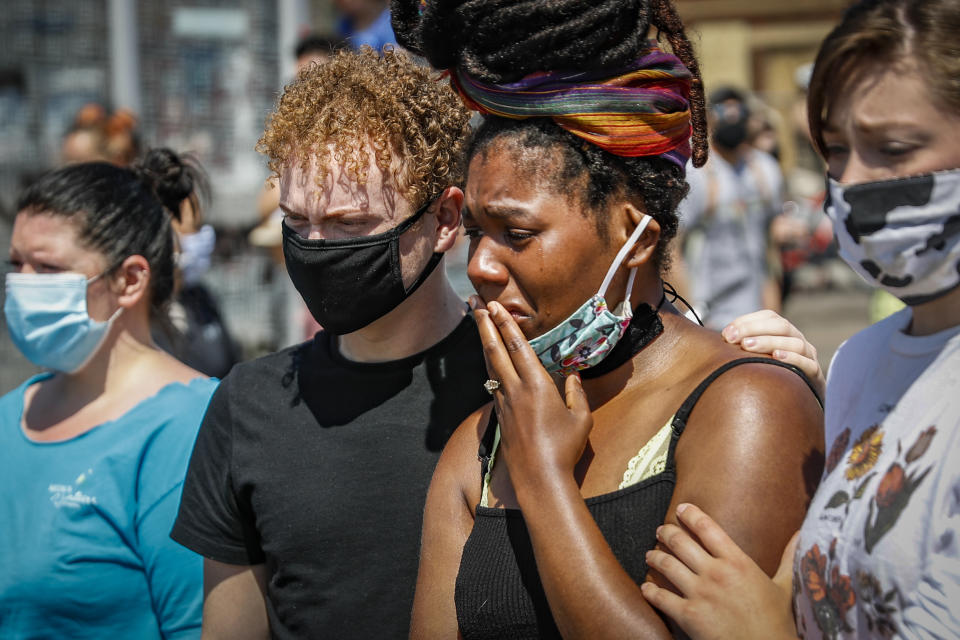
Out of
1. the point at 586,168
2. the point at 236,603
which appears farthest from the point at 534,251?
the point at 236,603

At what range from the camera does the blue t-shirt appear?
313 cm

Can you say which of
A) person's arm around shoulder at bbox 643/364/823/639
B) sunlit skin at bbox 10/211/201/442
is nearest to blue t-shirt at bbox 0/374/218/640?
sunlit skin at bbox 10/211/201/442

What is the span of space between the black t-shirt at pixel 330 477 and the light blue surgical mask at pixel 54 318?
2.71ft

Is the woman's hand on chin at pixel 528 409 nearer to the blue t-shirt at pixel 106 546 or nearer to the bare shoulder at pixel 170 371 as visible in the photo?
the blue t-shirt at pixel 106 546

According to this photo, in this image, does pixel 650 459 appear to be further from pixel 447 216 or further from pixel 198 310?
pixel 198 310

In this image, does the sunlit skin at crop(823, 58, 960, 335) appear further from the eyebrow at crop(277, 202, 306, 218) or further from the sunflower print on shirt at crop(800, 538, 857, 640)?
the eyebrow at crop(277, 202, 306, 218)

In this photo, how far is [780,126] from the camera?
48.9 ft

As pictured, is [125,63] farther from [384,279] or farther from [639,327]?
[639,327]

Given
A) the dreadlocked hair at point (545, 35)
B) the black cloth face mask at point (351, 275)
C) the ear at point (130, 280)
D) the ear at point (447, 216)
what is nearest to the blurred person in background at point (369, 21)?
the ear at point (130, 280)

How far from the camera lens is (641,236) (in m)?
2.26

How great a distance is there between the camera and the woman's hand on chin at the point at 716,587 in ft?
5.79

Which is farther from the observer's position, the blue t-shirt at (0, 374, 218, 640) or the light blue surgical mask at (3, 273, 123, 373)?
the light blue surgical mask at (3, 273, 123, 373)

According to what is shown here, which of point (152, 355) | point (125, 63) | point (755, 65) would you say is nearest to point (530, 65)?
point (152, 355)

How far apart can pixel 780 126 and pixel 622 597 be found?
1400 cm
